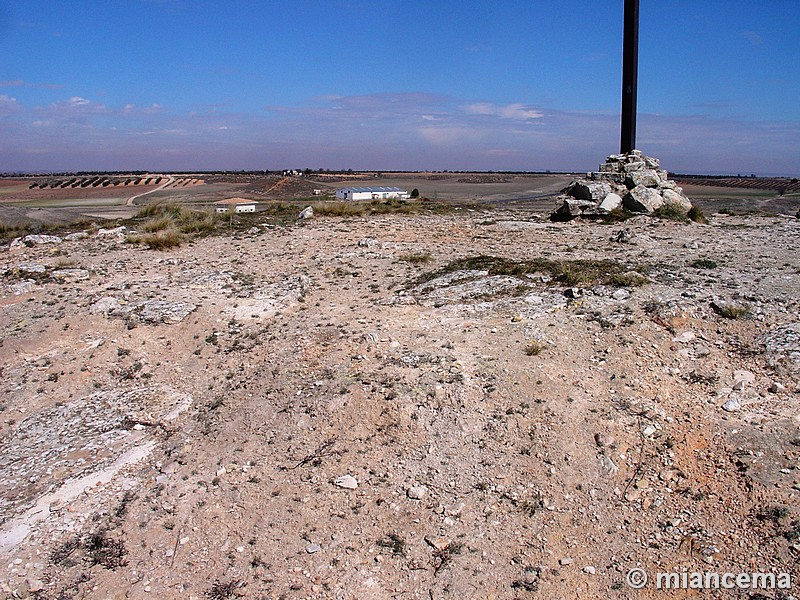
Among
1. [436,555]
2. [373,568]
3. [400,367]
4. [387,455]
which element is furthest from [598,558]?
[400,367]

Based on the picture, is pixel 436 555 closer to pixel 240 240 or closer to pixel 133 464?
pixel 133 464

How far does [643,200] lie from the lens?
14547 mm

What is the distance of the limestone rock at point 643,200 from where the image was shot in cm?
1448

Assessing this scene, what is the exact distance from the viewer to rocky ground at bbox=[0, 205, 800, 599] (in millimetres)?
4016

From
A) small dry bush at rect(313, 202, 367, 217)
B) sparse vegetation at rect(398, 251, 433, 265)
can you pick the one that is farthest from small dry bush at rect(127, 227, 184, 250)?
sparse vegetation at rect(398, 251, 433, 265)

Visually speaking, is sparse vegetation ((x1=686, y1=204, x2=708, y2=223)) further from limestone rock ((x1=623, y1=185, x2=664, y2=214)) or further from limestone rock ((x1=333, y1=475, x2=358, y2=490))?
limestone rock ((x1=333, y1=475, x2=358, y2=490))

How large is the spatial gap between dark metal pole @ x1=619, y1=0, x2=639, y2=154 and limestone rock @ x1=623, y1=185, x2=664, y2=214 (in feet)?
6.64

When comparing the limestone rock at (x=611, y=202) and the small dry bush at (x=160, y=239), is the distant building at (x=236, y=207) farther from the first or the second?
the limestone rock at (x=611, y=202)

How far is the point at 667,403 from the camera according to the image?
17.9 feet

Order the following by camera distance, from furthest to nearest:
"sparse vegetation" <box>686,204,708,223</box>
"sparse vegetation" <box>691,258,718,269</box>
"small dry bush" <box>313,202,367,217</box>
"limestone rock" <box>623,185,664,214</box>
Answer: "small dry bush" <box>313,202,367,217</box>, "limestone rock" <box>623,185,664,214</box>, "sparse vegetation" <box>686,204,708,223</box>, "sparse vegetation" <box>691,258,718,269</box>

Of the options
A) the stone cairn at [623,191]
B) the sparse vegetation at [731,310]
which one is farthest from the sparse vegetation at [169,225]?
the sparse vegetation at [731,310]

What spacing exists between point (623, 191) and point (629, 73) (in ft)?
11.7

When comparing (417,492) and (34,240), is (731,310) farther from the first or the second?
(34,240)

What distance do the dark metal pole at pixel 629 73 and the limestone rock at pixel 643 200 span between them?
79.7 inches
